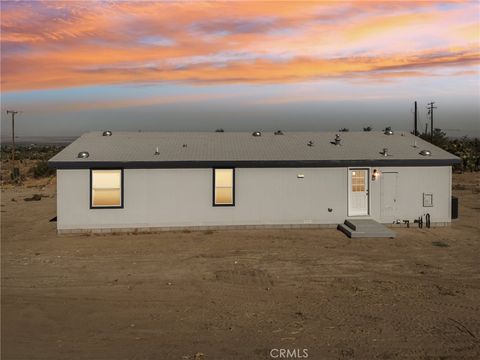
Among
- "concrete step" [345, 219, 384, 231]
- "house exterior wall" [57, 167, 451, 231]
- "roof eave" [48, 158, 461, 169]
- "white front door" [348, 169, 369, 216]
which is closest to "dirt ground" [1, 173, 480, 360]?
"concrete step" [345, 219, 384, 231]

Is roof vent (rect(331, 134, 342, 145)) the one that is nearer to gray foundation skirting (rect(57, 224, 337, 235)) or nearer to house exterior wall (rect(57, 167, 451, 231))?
house exterior wall (rect(57, 167, 451, 231))

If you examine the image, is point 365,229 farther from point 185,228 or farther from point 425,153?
point 185,228

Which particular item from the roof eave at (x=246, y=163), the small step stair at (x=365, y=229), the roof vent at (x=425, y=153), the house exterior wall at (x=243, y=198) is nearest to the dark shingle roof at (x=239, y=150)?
the roof eave at (x=246, y=163)

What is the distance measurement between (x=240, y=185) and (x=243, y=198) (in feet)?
1.58

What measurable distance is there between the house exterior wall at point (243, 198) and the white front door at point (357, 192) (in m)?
0.22

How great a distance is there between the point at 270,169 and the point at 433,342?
33.4 ft

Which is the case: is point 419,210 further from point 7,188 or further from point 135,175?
point 7,188

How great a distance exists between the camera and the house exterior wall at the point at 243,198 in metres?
16.2

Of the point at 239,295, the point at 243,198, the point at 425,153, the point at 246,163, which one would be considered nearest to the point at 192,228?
the point at 243,198

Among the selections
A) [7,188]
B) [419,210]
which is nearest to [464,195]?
[419,210]

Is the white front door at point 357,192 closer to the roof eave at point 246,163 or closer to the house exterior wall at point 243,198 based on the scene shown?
the house exterior wall at point 243,198

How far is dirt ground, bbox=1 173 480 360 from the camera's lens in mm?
7435

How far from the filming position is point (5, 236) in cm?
1616

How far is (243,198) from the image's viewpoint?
16.9 m
